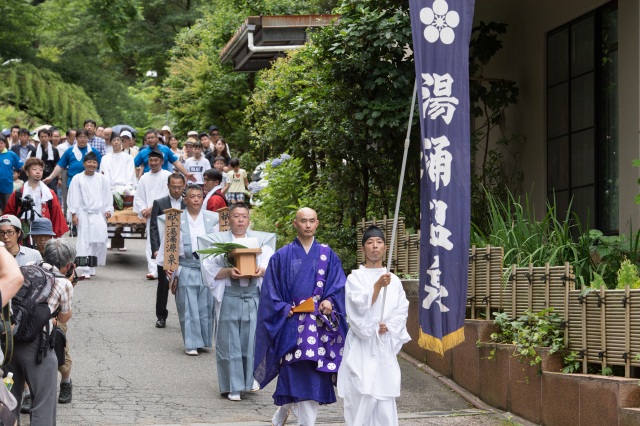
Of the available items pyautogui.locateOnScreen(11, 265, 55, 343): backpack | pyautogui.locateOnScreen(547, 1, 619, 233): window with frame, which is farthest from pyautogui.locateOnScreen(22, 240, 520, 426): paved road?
pyautogui.locateOnScreen(547, 1, 619, 233): window with frame

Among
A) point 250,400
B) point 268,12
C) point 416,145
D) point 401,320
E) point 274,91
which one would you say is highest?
point 268,12

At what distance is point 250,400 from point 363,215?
4.29m

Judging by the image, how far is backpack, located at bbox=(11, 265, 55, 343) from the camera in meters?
7.71

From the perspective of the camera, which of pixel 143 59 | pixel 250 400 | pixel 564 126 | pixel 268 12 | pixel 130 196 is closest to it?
pixel 250 400

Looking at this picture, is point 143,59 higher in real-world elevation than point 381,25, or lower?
higher

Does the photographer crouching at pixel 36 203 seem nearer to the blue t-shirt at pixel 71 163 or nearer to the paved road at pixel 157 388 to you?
the paved road at pixel 157 388

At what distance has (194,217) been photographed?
1280cm

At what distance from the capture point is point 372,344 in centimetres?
871

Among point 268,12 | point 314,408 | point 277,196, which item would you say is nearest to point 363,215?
point 277,196

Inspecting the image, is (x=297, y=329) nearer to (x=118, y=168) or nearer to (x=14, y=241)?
(x=14, y=241)

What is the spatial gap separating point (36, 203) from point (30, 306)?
7.05 metres

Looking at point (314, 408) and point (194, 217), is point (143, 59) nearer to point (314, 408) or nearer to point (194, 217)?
point (194, 217)

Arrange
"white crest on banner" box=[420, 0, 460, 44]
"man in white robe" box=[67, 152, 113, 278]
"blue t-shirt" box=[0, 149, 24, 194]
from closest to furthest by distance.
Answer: "white crest on banner" box=[420, 0, 460, 44] < "man in white robe" box=[67, 152, 113, 278] < "blue t-shirt" box=[0, 149, 24, 194]

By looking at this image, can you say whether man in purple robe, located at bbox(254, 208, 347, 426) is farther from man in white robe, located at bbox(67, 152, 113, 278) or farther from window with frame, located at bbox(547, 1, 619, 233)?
man in white robe, located at bbox(67, 152, 113, 278)
